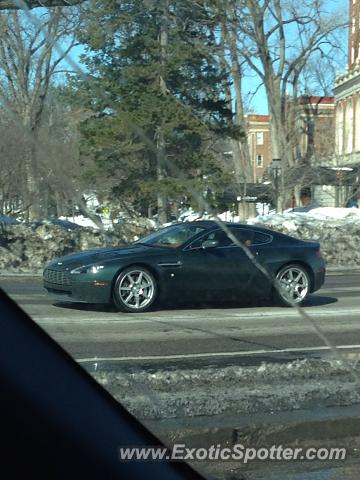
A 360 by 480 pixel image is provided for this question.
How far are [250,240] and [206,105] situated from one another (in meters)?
7.41

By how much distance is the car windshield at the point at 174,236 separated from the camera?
474 inches

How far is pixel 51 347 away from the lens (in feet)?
7.54

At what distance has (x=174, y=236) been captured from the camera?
12.3 metres

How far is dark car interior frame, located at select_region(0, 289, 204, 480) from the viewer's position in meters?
2.12

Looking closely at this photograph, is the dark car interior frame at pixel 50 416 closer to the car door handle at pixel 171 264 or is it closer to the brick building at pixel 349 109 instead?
the car door handle at pixel 171 264

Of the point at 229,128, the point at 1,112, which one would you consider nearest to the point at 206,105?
the point at 229,128

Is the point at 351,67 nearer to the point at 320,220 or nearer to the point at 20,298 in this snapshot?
the point at 320,220

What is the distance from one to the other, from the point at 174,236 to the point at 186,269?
807mm

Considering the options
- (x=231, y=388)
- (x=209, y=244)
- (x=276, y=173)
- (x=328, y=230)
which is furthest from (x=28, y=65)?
(x=276, y=173)

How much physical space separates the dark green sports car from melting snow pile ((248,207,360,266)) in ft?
33.1

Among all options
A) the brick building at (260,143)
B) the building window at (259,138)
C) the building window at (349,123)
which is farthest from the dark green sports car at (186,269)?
the building window at (349,123)

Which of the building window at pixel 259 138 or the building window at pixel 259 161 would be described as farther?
the building window at pixel 259 161

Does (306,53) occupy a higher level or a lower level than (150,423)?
higher

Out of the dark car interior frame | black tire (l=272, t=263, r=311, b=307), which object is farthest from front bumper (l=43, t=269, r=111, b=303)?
the dark car interior frame
